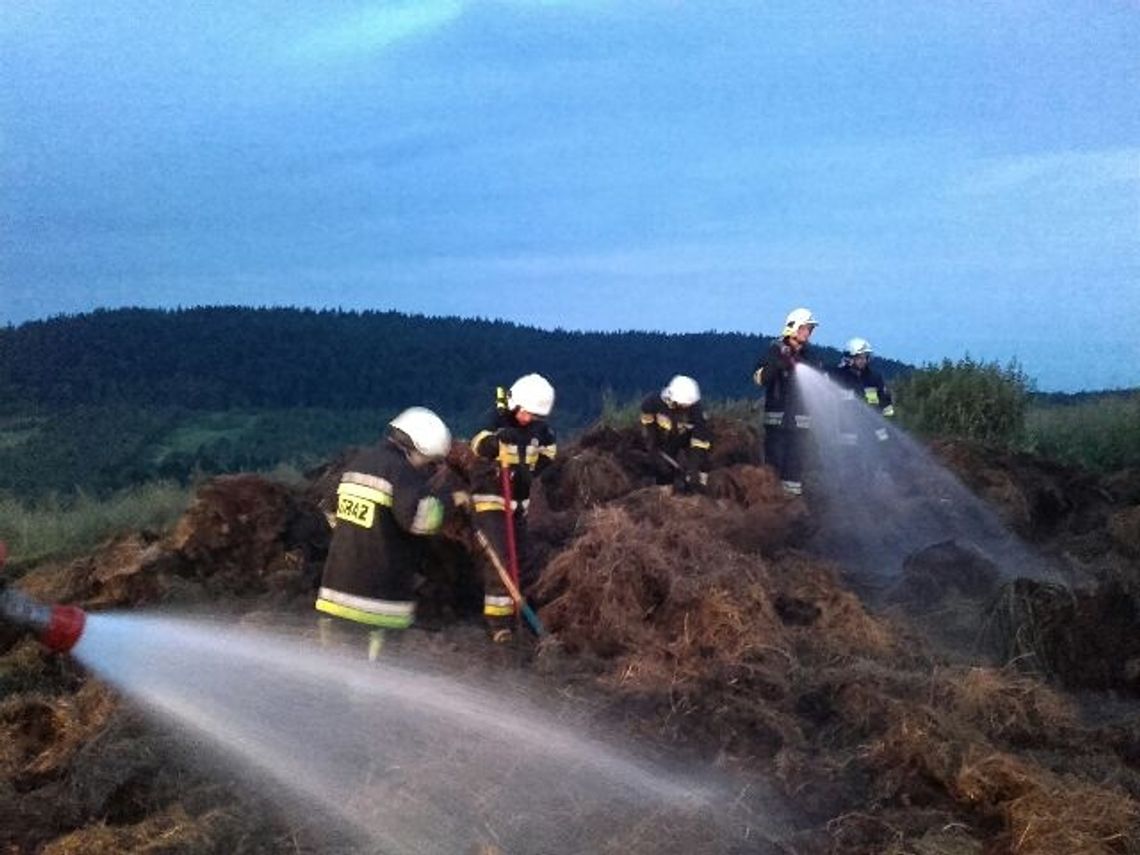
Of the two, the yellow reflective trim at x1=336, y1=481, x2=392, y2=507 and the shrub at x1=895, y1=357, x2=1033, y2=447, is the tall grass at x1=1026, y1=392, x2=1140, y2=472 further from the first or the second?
the yellow reflective trim at x1=336, y1=481, x2=392, y2=507

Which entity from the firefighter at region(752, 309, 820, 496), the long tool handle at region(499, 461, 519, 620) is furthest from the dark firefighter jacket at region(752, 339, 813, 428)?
the long tool handle at region(499, 461, 519, 620)

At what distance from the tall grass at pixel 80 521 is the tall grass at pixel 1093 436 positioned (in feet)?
47.3

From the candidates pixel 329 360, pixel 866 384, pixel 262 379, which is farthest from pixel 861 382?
pixel 329 360

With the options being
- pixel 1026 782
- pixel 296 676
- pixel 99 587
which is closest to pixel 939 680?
pixel 1026 782

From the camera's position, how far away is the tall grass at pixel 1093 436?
76.5ft

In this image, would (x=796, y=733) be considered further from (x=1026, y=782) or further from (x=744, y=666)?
(x=1026, y=782)

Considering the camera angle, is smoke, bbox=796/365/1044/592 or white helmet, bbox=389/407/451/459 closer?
white helmet, bbox=389/407/451/459

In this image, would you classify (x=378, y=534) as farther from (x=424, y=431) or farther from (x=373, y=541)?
(x=424, y=431)

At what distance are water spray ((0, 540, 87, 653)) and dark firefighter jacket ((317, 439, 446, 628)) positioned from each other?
1844mm

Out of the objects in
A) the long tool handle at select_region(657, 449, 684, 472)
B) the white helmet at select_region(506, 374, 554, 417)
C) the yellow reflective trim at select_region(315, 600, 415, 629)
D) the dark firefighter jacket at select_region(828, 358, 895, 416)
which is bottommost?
the yellow reflective trim at select_region(315, 600, 415, 629)

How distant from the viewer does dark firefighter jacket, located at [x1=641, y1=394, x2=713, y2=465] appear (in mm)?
14375

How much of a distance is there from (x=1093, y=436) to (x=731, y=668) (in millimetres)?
18260

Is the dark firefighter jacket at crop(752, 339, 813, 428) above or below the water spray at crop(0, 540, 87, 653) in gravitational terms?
above

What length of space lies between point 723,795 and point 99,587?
6.24 metres
